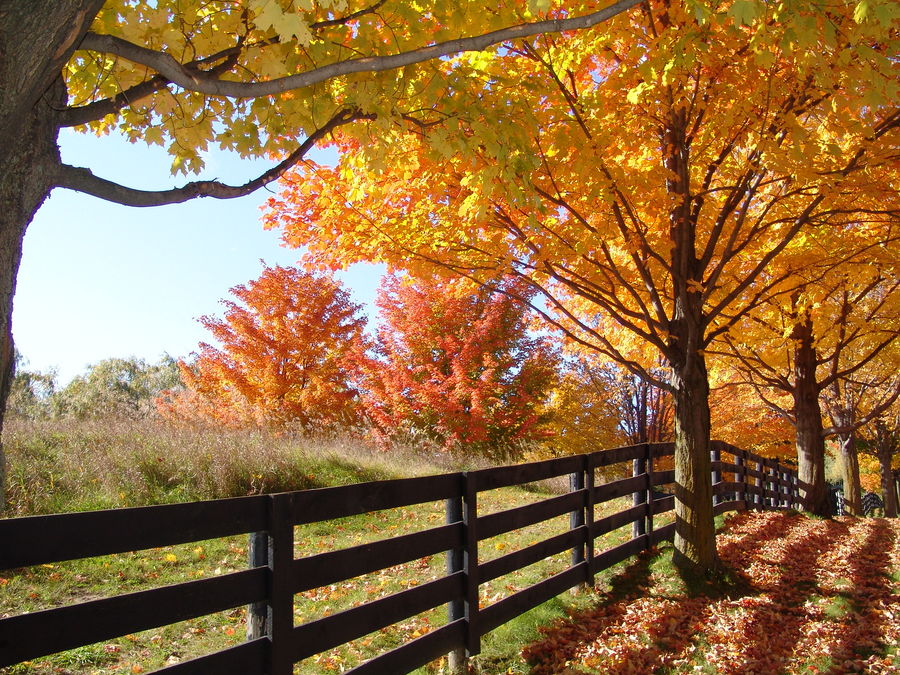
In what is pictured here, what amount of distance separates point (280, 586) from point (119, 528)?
945mm

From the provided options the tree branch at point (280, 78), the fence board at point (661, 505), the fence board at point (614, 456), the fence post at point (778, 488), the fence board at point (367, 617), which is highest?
the tree branch at point (280, 78)

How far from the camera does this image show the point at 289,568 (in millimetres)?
3504

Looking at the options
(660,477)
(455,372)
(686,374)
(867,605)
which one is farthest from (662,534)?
(455,372)

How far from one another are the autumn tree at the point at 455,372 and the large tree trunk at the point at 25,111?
17.6 m

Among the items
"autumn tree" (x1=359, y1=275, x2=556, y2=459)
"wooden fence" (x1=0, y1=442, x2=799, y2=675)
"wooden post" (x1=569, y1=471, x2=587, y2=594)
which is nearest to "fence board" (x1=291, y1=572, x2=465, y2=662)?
"wooden fence" (x1=0, y1=442, x2=799, y2=675)

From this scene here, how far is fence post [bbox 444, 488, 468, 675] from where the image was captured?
4668 mm

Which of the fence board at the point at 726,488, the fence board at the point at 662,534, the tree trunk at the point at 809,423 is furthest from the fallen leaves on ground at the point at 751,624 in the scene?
the tree trunk at the point at 809,423

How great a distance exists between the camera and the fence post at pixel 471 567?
187 inches

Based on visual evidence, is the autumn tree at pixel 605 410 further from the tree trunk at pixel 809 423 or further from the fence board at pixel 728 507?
the fence board at pixel 728 507

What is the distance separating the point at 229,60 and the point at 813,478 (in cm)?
1482

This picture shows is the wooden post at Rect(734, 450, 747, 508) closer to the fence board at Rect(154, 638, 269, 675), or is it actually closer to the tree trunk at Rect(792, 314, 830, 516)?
the tree trunk at Rect(792, 314, 830, 516)

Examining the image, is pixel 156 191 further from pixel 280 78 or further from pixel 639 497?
pixel 639 497

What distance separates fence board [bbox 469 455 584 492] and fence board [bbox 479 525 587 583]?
586 mm

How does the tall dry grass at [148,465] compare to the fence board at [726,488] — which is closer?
the tall dry grass at [148,465]
